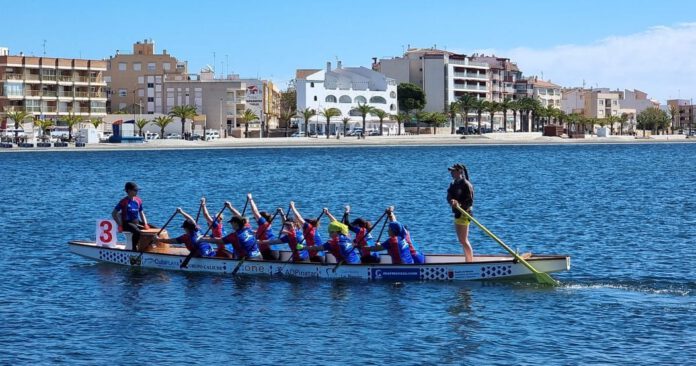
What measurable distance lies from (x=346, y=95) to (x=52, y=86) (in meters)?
48.1

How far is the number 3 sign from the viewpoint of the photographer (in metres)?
32.3

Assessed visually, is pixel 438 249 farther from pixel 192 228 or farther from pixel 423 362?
pixel 423 362

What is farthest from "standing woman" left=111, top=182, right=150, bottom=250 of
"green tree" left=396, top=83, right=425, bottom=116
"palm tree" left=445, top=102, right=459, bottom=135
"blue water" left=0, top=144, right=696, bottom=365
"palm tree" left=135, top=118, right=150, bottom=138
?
"green tree" left=396, top=83, right=425, bottom=116

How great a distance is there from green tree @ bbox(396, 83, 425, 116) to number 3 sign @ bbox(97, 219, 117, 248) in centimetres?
15896

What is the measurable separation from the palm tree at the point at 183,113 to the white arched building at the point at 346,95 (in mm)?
21029

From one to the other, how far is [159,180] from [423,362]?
68183 mm

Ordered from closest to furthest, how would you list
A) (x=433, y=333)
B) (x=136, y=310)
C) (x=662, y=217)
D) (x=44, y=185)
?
(x=433, y=333) → (x=136, y=310) → (x=662, y=217) → (x=44, y=185)

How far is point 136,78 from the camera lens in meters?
178

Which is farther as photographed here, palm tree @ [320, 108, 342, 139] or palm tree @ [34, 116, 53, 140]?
palm tree @ [320, 108, 342, 139]

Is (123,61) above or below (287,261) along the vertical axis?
above

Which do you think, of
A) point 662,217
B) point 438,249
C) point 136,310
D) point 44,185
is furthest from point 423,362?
point 44,185

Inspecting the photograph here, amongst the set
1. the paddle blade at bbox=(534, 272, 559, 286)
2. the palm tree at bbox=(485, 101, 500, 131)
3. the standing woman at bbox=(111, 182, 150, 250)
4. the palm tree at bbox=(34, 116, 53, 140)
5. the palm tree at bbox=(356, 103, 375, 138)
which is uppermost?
the palm tree at bbox=(485, 101, 500, 131)

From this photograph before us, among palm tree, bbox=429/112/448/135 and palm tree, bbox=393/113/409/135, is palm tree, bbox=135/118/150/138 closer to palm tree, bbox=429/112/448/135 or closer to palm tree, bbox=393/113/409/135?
palm tree, bbox=393/113/409/135

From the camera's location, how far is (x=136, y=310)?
26.1m
